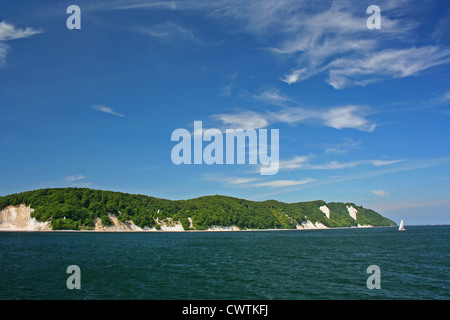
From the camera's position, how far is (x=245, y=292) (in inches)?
1208

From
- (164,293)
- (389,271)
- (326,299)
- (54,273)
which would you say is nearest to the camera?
(326,299)

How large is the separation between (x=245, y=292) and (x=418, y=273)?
29464 millimetres

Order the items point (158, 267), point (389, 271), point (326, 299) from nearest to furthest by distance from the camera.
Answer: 1. point (326, 299)
2. point (389, 271)
3. point (158, 267)

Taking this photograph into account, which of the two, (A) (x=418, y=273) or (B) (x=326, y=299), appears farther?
(A) (x=418, y=273)
